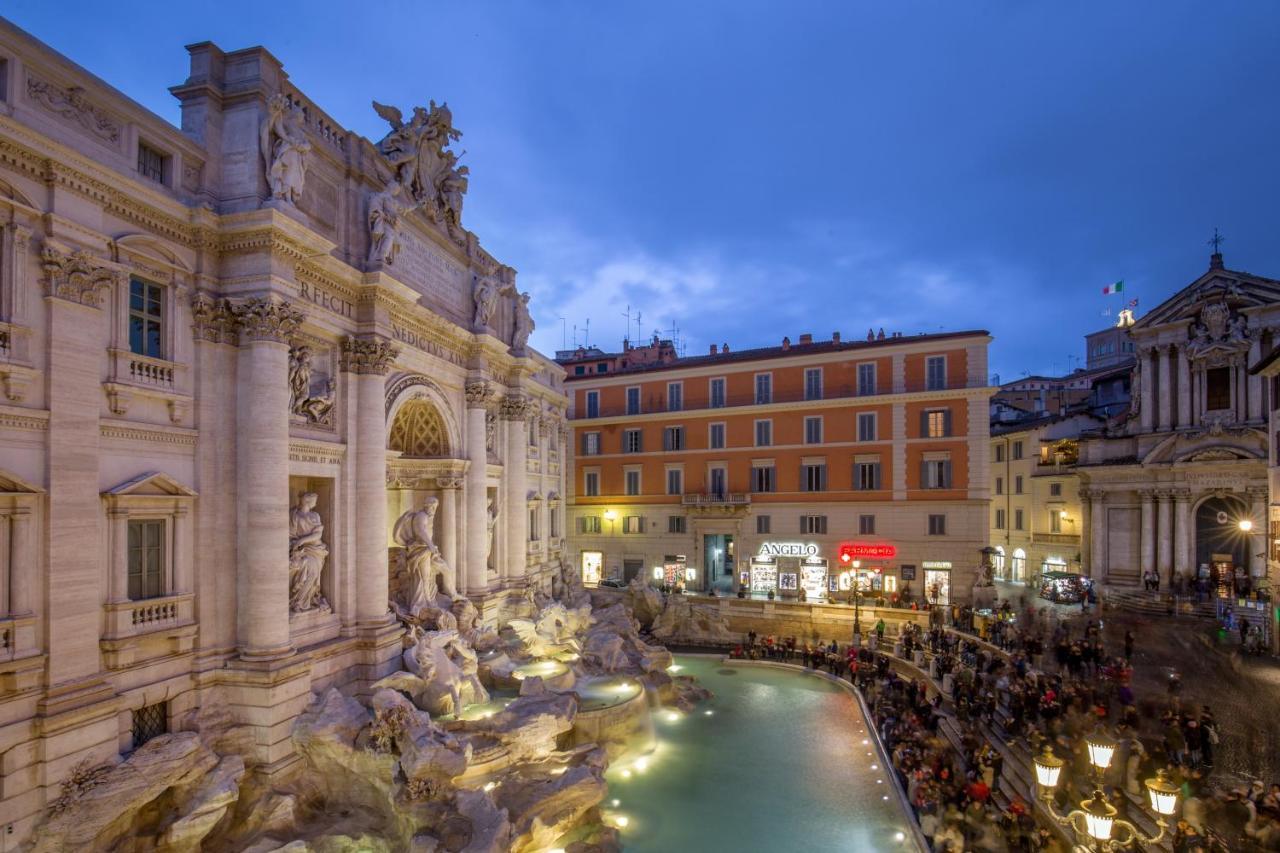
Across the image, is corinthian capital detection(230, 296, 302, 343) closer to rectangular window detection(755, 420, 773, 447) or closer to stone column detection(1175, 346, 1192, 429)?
rectangular window detection(755, 420, 773, 447)

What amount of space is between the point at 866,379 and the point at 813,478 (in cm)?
570

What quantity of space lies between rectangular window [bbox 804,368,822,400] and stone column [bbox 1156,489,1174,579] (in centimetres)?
1558

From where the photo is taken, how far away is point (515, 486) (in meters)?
25.4

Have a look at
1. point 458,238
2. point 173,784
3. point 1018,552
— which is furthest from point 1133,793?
point 1018,552

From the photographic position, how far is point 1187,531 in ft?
98.3

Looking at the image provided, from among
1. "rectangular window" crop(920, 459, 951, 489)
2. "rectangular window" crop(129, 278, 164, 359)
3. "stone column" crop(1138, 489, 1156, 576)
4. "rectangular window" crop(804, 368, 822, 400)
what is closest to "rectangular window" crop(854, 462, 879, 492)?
"rectangular window" crop(920, 459, 951, 489)

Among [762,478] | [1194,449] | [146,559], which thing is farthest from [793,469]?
[146,559]

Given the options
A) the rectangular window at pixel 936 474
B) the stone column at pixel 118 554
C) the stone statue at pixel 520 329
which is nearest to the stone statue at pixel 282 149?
the stone column at pixel 118 554

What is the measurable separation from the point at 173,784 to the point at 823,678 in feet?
63.5

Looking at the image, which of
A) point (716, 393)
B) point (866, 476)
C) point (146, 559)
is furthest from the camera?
point (716, 393)

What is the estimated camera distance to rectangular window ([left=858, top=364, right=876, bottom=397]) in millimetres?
34812

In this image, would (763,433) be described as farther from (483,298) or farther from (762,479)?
(483,298)

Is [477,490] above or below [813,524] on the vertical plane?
above

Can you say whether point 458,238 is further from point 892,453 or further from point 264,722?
point 892,453
